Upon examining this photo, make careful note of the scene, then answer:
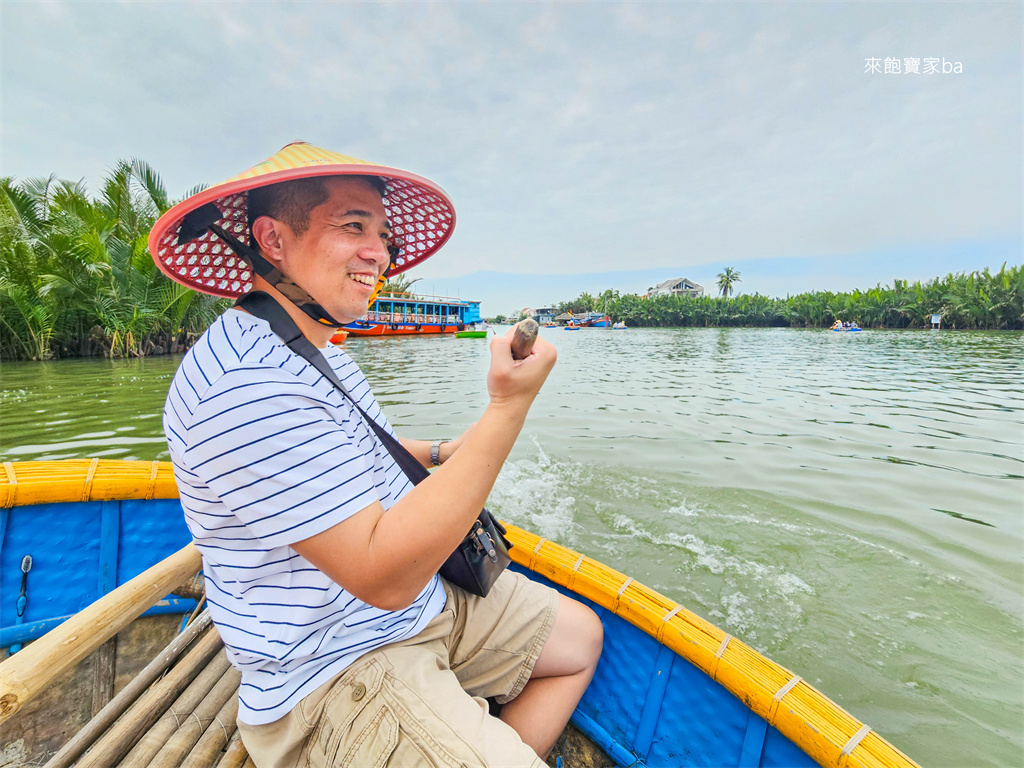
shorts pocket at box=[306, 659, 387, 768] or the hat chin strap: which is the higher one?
the hat chin strap

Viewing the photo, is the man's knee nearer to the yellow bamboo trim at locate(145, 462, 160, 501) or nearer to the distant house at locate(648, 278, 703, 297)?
the yellow bamboo trim at locate(145, 462, 160, 501)

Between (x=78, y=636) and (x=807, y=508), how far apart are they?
463cm

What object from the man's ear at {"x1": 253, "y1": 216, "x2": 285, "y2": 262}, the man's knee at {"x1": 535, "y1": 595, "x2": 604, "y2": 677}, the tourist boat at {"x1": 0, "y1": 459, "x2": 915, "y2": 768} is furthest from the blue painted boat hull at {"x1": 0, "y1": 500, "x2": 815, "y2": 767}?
the man's ear at {"x1": 253, "y1": 216, "x2": 285, "y2": 262}

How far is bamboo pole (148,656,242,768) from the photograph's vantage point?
1.12 meters

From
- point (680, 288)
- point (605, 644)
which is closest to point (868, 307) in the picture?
point (680, 288)

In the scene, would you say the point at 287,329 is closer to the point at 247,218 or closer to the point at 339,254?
the point at 339,254

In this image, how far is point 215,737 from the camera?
118cm

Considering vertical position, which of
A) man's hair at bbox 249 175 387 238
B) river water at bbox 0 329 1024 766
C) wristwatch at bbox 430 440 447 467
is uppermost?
man's hair at bbox 249 175 387 238

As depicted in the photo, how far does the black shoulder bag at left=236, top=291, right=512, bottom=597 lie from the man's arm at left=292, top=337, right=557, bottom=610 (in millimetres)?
225

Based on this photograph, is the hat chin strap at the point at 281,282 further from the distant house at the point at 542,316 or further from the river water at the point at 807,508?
the river water at the point at 807,508

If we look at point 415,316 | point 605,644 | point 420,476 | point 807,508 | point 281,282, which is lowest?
point 807,508

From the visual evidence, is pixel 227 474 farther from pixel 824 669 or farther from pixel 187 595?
pixel 824 669

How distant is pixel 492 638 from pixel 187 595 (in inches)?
62.3

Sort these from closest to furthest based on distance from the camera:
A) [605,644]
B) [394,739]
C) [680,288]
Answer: [394,739]
[605,644]
[680,288]
